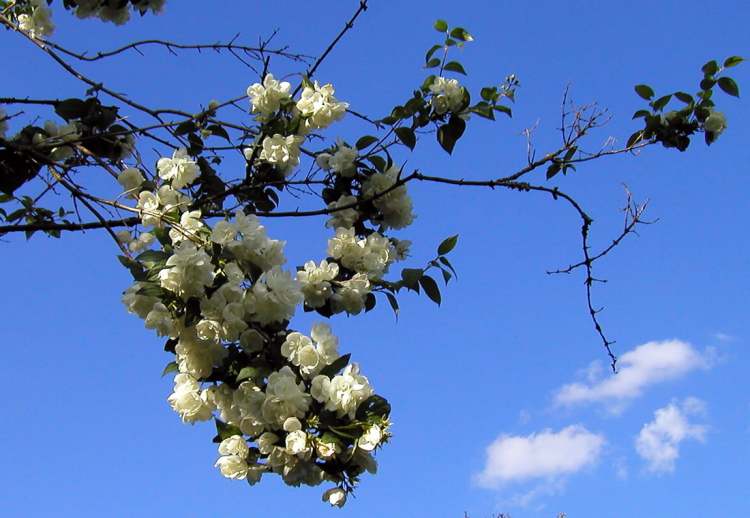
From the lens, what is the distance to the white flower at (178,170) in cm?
215

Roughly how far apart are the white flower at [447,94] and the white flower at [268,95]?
1.33ft

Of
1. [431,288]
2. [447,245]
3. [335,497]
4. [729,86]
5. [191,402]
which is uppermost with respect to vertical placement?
[729,86]

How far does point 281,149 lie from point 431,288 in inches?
20.8

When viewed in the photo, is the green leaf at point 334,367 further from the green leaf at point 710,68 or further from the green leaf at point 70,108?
the green leaf at point 710,68

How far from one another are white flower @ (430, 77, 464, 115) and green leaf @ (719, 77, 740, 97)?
0.98 meters

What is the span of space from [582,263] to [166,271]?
145 cm

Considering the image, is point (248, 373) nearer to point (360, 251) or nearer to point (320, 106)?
point (360, 251)

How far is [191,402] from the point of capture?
192cm

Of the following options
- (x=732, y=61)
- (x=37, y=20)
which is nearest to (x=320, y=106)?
(x=37, y=20)

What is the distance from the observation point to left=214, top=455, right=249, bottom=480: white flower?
1838mm

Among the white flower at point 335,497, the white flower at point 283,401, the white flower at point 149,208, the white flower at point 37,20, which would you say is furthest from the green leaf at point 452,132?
the white flower at point 37,20

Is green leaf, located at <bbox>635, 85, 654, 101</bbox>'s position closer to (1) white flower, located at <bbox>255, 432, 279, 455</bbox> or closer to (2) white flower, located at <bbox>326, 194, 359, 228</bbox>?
(2) white flower, located at <bbox>326, 194, 359, 228</bbox>

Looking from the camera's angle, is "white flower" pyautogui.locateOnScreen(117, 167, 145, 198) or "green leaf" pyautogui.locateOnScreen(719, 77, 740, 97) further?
"green leaf" pyautogui.locateOnScreen(719, 77, 740, 97)

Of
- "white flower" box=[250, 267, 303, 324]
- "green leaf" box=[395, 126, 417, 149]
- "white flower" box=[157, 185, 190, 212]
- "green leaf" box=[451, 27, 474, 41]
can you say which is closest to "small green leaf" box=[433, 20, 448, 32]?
"green leaf" box=[451, 27, 474, 41]
